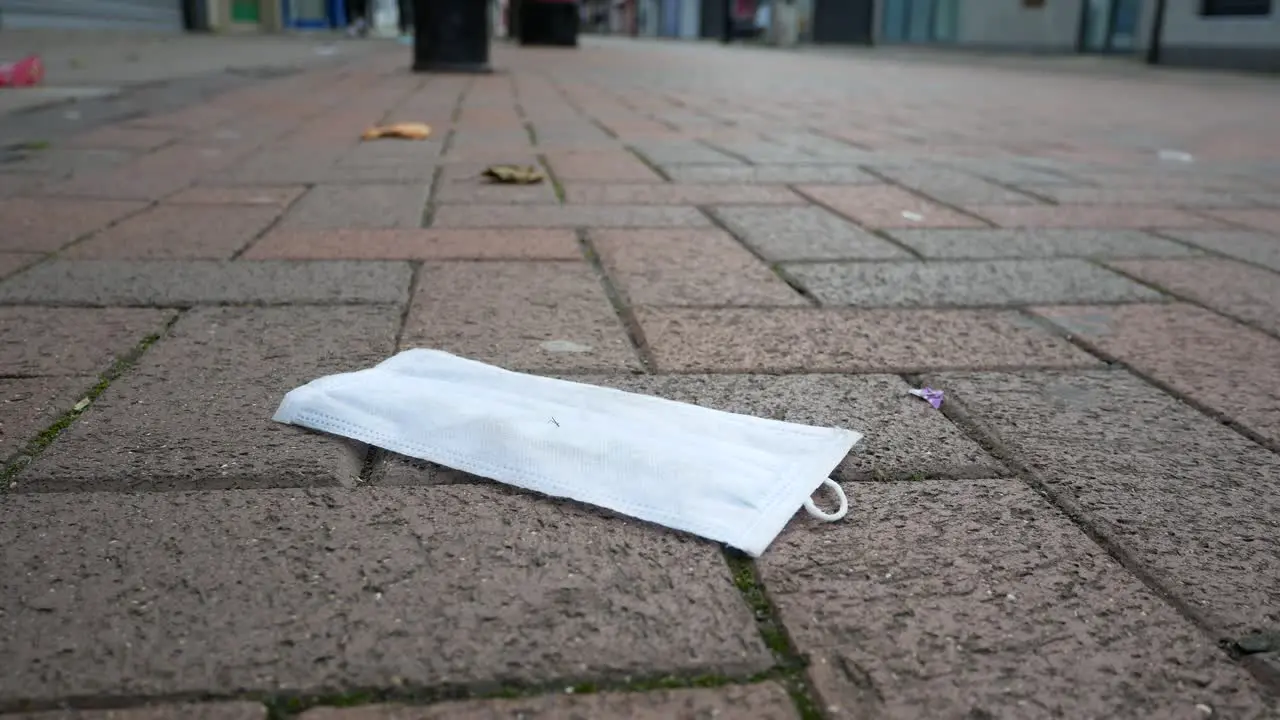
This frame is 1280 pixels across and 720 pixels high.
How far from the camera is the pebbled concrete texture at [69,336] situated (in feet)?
4.81

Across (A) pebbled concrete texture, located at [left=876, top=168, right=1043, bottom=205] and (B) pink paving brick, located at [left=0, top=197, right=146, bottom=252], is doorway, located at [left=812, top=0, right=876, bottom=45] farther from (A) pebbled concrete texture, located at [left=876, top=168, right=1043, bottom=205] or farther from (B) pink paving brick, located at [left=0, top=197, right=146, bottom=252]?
(B) pink paving brick, located at [left=0, top=197, right=146, bottom=252]

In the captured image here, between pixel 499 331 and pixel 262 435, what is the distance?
0.52 metres

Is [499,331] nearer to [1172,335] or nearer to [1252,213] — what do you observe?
[1172,335]

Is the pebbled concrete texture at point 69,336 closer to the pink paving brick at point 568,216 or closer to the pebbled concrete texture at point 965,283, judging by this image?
the pink paving brick at point 568,216

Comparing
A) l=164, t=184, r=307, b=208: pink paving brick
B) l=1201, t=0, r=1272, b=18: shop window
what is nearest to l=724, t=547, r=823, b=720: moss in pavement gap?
l=164, t=184, r=307, b=208: pink paving brick

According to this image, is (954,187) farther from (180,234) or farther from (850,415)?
(180,234)

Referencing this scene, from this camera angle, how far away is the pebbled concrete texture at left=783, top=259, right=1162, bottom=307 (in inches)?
77.3

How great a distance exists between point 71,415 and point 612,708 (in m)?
0.88

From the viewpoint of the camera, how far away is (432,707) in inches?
30.5

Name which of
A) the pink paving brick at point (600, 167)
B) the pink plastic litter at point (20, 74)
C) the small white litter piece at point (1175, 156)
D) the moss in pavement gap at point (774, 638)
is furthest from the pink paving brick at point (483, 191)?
the pink plastic litter at point (20, 74)

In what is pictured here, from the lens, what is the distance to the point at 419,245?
2.29 meters

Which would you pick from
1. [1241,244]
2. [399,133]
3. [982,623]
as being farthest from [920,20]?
[982,623]

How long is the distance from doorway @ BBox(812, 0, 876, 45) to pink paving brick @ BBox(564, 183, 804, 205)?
23.3 meters

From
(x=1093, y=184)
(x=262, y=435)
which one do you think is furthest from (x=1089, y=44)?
(x=262, y=435)
